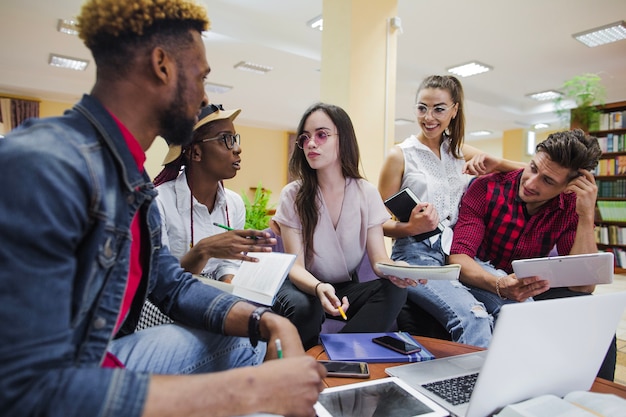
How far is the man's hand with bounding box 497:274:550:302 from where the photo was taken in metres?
1.58

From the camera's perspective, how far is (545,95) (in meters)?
7.70

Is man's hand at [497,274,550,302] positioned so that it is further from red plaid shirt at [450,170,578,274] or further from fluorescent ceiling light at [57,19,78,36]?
fluorescent ceiling light at [57,19,78,36]

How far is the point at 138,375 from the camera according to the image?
60 cm

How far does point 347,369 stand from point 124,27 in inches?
36.2

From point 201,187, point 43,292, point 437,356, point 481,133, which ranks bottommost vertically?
point 437,356

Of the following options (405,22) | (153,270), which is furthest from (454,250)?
(405,22)

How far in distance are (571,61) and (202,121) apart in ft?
20.4

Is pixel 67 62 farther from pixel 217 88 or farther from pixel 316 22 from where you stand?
pixel 316 22

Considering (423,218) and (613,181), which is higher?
(613,181)

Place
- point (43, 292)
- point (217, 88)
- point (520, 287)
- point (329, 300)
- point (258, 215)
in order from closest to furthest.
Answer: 1. point (43, 292)
2. point (329, 300)
3. point (520, 287)
4. point (258, 215)
5. point (217, 88)

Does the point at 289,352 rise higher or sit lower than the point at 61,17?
lower

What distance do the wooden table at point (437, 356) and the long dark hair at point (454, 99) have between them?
3.85 feet

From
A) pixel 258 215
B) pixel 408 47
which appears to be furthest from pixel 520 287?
pixel 408 47

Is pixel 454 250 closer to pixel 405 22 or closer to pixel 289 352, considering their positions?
pixel 289 352
